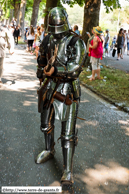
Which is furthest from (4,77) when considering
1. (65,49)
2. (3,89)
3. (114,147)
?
(65,49)

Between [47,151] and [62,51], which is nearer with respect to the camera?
[62,51]

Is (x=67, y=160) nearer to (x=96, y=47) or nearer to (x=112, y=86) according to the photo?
(x=112, y=86)

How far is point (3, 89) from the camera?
7.07m

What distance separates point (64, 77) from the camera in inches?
110

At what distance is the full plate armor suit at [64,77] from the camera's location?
2738mm

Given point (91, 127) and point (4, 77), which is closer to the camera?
point (91, 127)

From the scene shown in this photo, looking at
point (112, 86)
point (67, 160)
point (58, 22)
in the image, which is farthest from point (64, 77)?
point (112, 86)

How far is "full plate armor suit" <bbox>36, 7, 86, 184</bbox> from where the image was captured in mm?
2738

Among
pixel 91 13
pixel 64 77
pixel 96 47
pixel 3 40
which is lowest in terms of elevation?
pixel 64 77

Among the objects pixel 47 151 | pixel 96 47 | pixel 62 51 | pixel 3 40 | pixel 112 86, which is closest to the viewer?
pixel 62 51

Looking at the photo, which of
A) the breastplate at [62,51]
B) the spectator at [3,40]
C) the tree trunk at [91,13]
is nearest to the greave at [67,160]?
the breastplate at [62,51]

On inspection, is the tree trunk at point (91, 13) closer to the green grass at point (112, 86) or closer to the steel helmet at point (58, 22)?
the green grass at point (112, 86)

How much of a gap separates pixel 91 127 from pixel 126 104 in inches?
69.8

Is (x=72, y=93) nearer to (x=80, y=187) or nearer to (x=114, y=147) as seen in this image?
(x=80, y=187)
